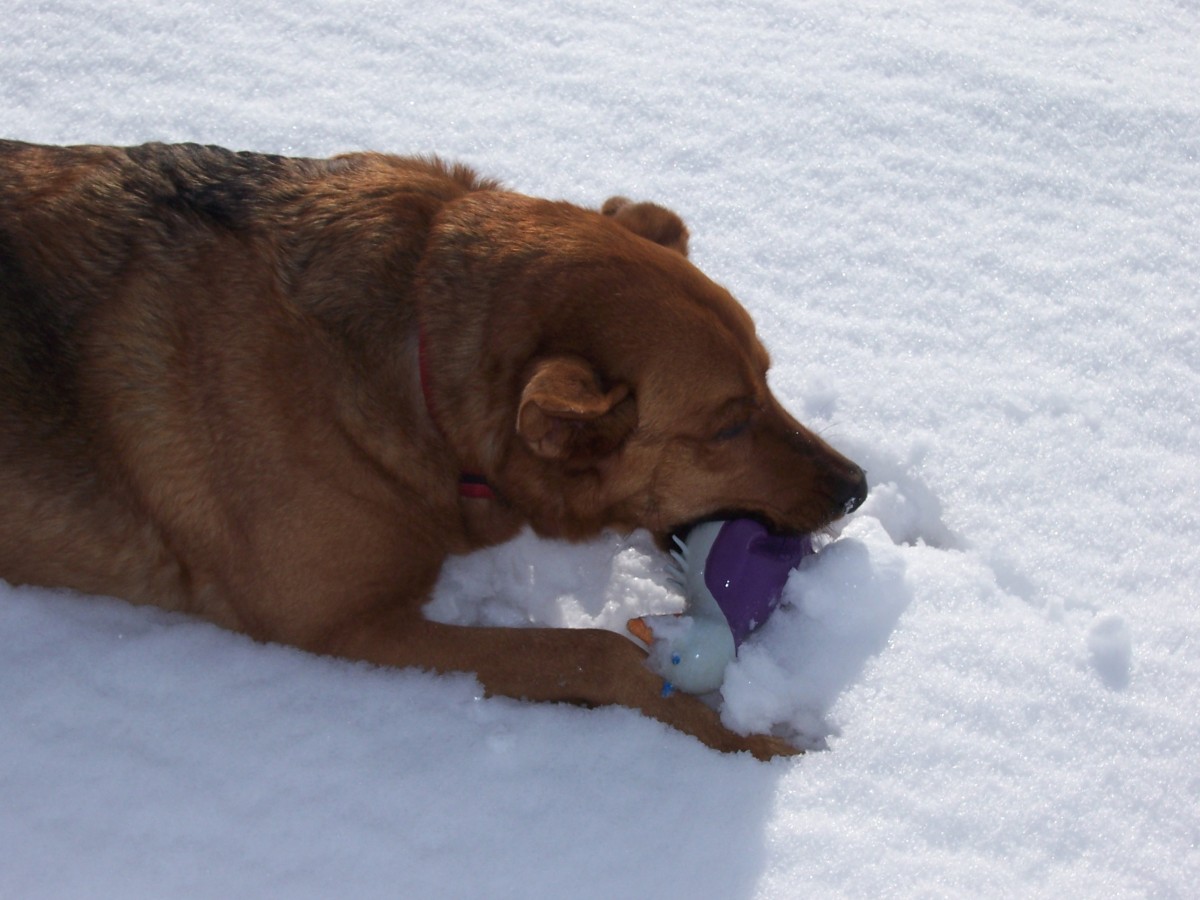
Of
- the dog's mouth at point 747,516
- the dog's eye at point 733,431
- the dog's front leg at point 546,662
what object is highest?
the dog's eye at point 733,431

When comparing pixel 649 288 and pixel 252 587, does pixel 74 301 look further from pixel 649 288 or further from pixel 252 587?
pixel 649 288

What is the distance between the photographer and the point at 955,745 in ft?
10.1

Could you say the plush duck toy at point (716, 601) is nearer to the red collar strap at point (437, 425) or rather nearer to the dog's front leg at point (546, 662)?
the dog's front leg at point (546, 662)

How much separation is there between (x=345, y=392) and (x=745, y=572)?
1391mm

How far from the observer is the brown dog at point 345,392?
10.2ft

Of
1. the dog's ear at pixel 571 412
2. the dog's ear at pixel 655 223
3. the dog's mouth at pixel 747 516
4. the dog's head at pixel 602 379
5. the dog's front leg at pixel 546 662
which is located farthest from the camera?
the dog's ear at pixel 655 223

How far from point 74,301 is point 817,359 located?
2.79 metres

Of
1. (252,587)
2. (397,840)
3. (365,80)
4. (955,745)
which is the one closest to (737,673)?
(955,745)

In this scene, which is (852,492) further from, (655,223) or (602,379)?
(655,223)

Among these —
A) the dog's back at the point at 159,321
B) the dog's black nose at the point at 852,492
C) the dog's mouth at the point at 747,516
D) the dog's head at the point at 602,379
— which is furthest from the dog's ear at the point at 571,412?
the dog's black nose at the point at 852,492

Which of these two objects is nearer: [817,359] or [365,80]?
[817,359]

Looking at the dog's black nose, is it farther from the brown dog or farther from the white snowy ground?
the white snowy ground

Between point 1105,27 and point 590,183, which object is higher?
point 1105,27

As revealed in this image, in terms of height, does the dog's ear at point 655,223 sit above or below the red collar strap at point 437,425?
above
